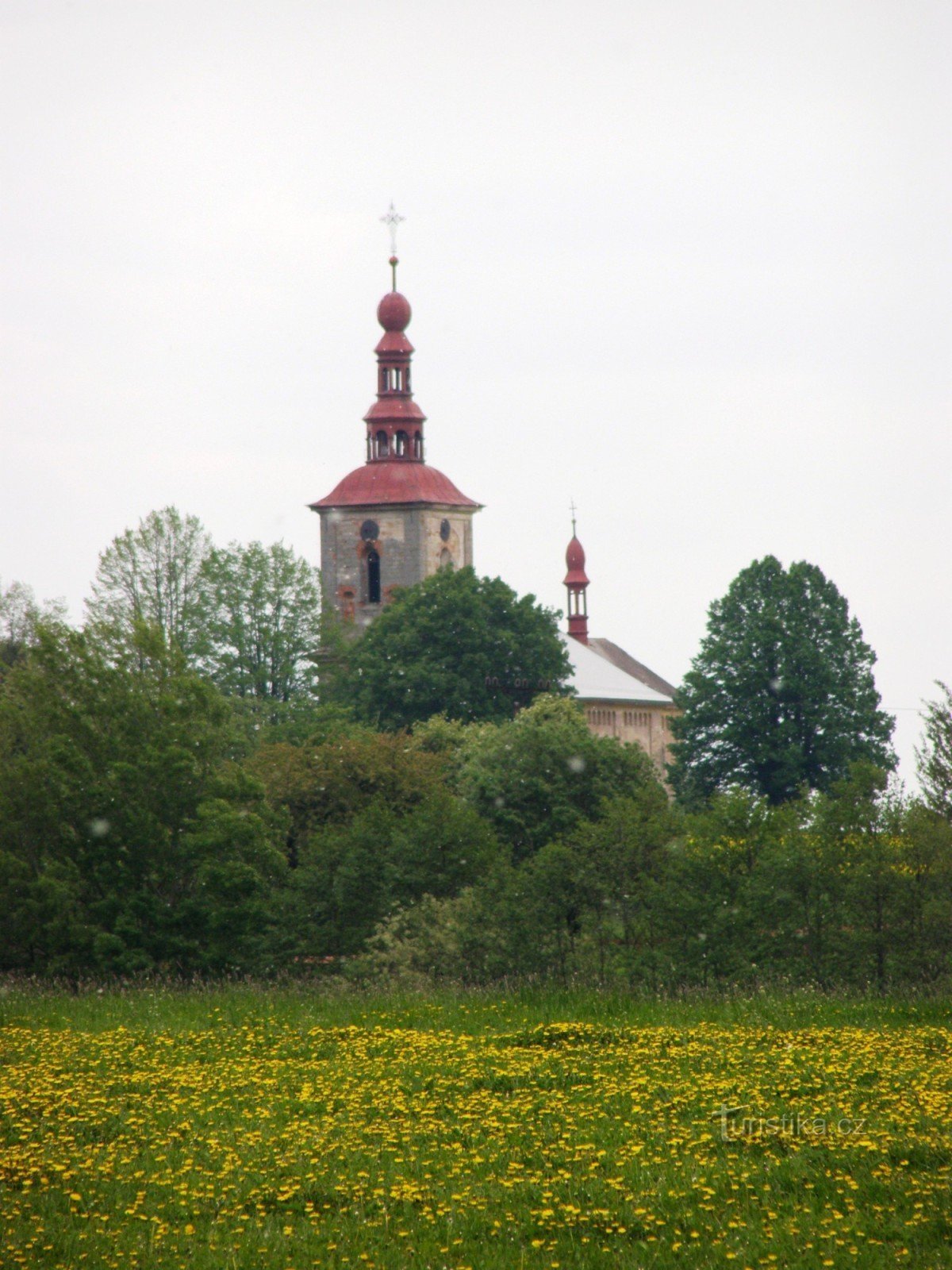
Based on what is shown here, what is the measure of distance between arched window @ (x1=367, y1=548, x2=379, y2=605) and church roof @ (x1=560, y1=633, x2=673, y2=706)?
492 inches

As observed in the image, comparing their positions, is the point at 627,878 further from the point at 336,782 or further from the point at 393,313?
the point at 393,313

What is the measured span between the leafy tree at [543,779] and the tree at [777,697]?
10409mm

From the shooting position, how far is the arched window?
82375 mm

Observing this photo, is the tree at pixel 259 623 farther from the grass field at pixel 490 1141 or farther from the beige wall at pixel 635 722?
the grass field at pixel 490 1141

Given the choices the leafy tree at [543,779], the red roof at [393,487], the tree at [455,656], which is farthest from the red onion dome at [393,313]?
the leafy tree at [543,779]

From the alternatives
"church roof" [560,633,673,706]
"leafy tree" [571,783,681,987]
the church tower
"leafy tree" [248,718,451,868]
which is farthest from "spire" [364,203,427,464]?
"leafy tree" [571,783,681,987]

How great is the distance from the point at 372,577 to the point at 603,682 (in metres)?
17.1

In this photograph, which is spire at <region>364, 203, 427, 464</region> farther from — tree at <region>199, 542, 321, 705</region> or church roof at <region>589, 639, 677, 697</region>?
church roof at <region>589, 639, 677, 697</region>

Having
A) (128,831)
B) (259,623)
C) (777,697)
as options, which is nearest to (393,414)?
(259,623)

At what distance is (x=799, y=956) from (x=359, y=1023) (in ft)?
31.0

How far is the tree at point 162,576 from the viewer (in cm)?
6900

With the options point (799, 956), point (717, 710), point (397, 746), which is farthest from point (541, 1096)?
point (717, 710)

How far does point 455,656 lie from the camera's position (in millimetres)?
64500

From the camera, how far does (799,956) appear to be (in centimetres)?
2627
